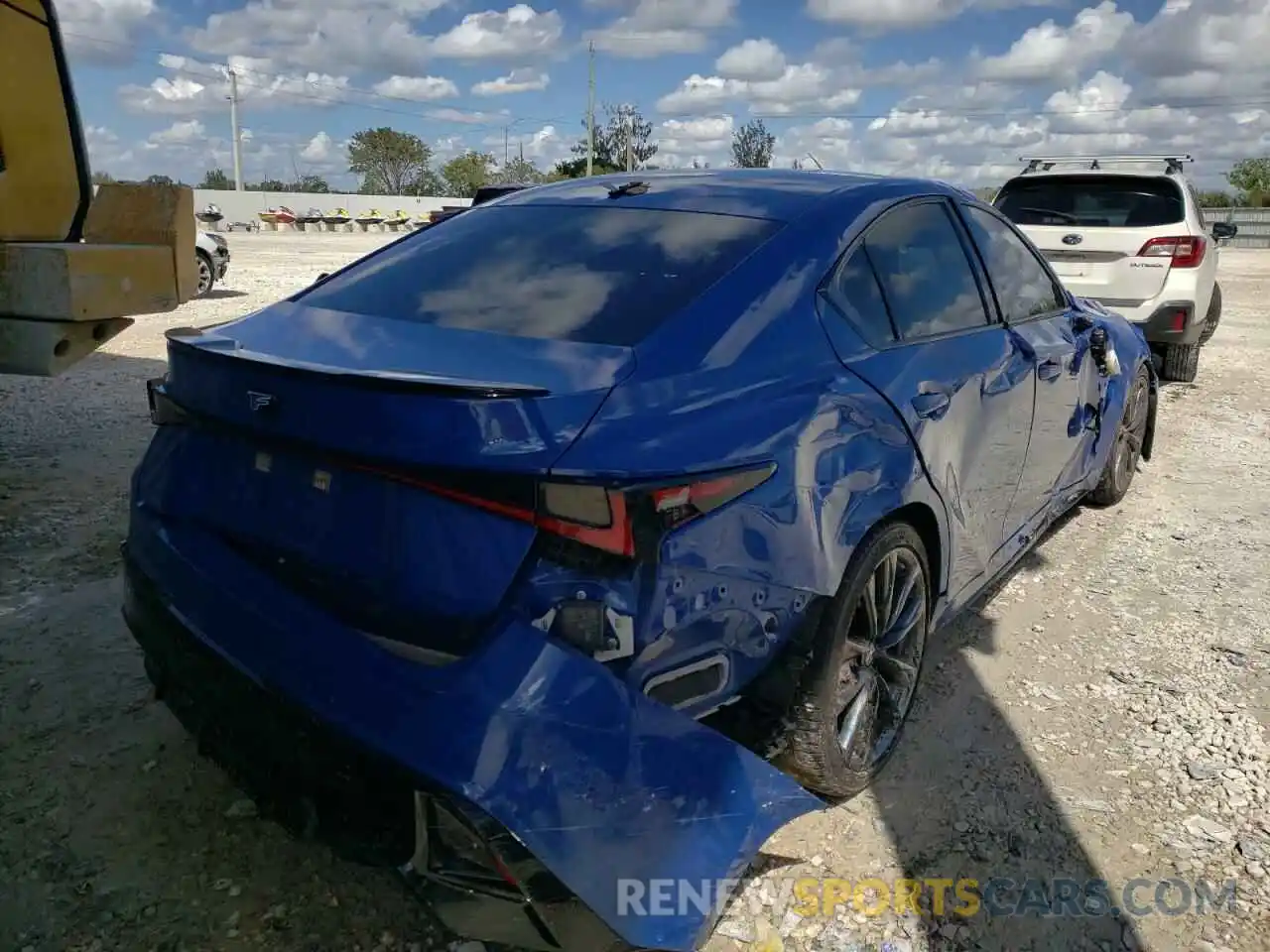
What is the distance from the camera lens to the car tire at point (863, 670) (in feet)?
7.42

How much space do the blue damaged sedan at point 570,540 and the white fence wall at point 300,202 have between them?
49.5 m

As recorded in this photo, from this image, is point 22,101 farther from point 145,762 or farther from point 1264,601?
point 1264,601

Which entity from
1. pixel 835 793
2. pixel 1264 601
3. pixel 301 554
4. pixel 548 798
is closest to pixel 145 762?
pixel 301 554

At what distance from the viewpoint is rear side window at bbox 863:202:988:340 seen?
2.76 metres

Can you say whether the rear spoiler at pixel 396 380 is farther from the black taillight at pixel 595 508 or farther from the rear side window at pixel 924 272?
the rear side window at pixel 924 272

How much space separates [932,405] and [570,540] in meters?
1.31

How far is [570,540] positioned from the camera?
175 cm

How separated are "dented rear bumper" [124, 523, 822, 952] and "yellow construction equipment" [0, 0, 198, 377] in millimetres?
2552

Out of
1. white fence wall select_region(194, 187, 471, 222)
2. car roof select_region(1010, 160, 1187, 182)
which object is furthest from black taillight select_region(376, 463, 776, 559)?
white fence wall select_region(194, 187, 471, 222)

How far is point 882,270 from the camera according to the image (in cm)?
275

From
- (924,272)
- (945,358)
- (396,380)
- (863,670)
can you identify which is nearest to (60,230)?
(396,380)

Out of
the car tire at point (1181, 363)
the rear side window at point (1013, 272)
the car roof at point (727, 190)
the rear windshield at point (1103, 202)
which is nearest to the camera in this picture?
the car roof at point (727, 190)

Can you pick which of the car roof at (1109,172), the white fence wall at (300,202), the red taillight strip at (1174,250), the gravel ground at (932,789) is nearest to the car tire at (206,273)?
the gravel ground at (932,789)

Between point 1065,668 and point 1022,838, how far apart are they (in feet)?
3.53
